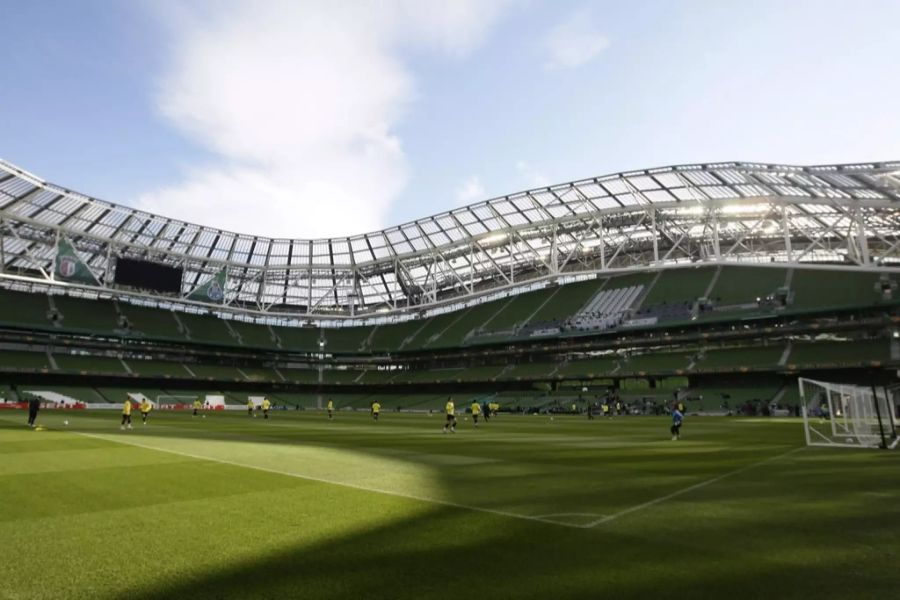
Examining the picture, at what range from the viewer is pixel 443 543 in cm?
614

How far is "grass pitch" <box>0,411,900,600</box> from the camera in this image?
480 cm

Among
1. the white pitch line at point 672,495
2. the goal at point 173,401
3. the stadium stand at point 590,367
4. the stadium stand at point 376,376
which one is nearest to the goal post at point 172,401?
the goal at point 173,401

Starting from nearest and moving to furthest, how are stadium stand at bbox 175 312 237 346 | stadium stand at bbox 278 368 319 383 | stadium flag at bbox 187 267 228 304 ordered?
stadium flag at bbox 187 267 228 304 < stadium stand at bbox 175 312 237 346 < stadium stand at bbox 278 368 319 383

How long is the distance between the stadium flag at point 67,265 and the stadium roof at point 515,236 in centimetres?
160

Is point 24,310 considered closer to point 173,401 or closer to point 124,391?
point 124,391

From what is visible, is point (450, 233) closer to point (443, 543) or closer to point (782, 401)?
point (782, 401)

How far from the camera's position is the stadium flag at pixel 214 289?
63938 millimetres

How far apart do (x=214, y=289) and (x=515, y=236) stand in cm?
3781

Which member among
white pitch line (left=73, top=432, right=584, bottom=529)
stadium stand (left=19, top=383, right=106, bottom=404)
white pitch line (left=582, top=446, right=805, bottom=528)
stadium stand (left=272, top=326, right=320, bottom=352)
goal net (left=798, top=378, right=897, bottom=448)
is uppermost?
stadium stand (left=272, top=326, right=320, bottom=352)

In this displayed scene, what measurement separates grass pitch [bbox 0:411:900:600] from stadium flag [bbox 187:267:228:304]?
176 feet

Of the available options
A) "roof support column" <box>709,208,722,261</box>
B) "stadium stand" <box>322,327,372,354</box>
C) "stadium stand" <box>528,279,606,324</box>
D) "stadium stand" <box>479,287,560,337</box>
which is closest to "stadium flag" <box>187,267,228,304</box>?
"stadium stand" <box>322,327,372,354</box>

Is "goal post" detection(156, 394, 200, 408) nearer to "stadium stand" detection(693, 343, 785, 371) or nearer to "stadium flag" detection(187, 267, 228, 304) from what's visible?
"stadium flag" detection(187, 267, 228, 304)

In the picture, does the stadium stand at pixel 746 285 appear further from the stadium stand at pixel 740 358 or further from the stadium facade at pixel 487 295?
the stadium stand at pixel 740 358

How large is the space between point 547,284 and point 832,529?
71.3 m
